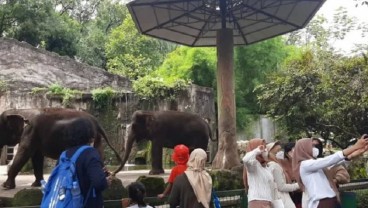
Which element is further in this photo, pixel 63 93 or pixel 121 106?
pixel 121 106

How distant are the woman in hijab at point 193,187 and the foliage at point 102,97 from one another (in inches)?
658

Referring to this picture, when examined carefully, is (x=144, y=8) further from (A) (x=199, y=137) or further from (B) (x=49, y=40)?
(B) (x=49, y=40)

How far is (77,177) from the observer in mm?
4430

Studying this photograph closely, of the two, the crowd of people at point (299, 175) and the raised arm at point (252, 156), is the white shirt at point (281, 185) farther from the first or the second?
the raised arm at point (252, 156)

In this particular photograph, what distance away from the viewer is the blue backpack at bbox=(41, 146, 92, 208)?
437 cm

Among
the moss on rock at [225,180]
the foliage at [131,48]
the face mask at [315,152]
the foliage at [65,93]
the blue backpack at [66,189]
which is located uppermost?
the foliage at [131,48]

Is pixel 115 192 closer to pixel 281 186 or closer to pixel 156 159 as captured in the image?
pixel 281 186

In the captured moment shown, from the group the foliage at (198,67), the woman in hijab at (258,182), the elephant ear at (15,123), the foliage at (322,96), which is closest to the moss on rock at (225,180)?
the elephant ear at (15,123)

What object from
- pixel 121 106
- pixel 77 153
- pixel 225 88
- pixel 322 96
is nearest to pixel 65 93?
pixel 121 106

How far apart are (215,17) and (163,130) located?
2973 mm

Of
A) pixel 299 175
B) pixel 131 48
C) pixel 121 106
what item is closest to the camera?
pixel 299 175

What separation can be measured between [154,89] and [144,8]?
421 inches

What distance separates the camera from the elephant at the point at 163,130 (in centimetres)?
1274

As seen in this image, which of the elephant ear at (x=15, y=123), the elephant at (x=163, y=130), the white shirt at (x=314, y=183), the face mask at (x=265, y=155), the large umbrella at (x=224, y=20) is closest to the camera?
the white shirt at (x=314, y=183)
